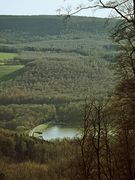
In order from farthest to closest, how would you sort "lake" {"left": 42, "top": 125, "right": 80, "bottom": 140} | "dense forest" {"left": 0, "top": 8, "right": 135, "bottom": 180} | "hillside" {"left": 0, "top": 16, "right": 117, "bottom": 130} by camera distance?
"hillside" {"left": 0, "top": 16, "right": 117, "bottom": 130}, "lake" {"left": 42, "top": 125, "right": 80, "bottom": 140}, "dense forest" {"left": 0, "top": 8, "right": 135, "bottom": 180}

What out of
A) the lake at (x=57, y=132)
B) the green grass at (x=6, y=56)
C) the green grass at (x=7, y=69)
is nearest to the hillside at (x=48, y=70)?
the green grass at (x=7, y=69)

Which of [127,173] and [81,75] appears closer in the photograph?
[127,173]

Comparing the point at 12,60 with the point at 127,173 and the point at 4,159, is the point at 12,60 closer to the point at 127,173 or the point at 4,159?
the point at 4,159

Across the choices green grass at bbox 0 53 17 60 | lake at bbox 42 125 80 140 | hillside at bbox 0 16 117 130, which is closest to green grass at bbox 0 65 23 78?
hillside at bbox 0 16 117 130

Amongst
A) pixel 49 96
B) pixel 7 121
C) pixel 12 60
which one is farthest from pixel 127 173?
pixel 12 60

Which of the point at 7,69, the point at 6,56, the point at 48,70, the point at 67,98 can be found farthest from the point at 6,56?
the point at 67,98

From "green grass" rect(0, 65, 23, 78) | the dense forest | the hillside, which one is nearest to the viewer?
the dense forest

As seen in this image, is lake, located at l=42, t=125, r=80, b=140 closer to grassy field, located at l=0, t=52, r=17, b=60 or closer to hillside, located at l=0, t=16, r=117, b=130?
hillside, located at l=0, t=16, r=117, b=130
